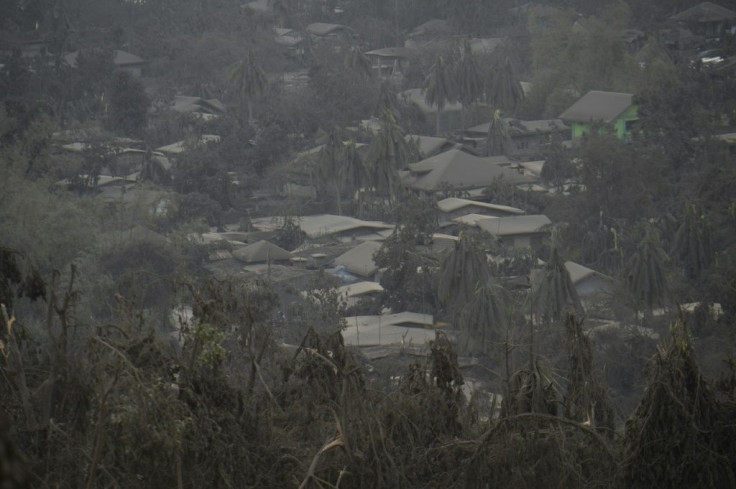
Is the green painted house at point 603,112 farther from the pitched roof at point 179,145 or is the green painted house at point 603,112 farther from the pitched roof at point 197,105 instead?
the pitched roof at point 197,105

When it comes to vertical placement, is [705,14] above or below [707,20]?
above

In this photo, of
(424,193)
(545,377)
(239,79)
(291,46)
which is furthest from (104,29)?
(545,377)

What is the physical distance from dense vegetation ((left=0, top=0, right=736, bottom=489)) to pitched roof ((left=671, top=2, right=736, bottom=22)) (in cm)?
140

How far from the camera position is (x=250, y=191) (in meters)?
39.1

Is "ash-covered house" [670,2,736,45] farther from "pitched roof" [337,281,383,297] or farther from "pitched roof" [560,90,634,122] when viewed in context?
"pitched roof" [337,281,383,297]

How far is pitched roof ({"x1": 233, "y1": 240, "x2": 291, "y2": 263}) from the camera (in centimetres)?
2870

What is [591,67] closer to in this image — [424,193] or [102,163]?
[424,193]

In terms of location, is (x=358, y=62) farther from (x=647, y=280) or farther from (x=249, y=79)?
(x=647, y=280)

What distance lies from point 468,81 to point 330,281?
24.5m

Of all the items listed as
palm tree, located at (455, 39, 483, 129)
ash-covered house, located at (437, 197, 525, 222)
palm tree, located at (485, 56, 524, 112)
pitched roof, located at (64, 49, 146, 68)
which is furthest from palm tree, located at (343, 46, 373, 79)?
ash-covered house, located at (437, 197, 525, 222)

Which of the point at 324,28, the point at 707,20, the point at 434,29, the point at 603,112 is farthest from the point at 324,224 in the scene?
the point at 324,28

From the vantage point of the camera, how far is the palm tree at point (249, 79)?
164 ft

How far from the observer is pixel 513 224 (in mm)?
31406

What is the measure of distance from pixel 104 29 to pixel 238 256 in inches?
1596
